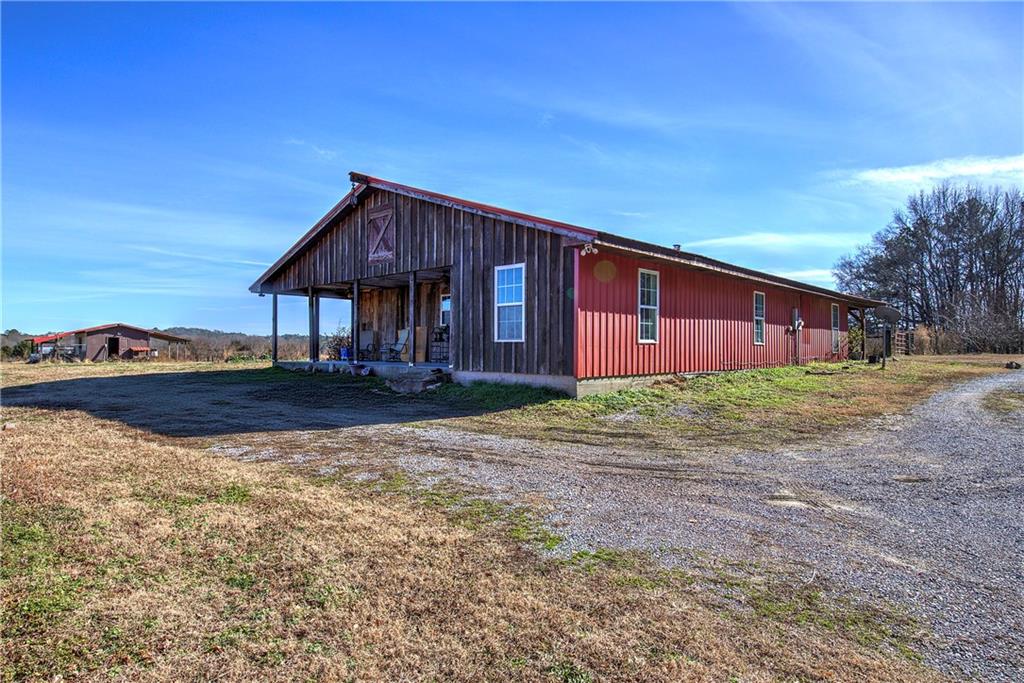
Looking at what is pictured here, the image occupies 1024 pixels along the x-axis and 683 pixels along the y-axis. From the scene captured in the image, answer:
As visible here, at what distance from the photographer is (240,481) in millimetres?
4910

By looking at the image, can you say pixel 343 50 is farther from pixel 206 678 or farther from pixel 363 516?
pixel 206 678

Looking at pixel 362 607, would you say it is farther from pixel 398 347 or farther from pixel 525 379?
pixel 398 347

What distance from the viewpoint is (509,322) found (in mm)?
12156

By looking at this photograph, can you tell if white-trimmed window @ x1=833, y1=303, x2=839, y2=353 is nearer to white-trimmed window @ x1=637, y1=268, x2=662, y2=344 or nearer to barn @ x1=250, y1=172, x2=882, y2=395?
barn @ x1=250, y1=172, x2=882, y2=395

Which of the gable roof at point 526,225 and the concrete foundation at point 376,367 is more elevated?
the gable roof at point 526,225

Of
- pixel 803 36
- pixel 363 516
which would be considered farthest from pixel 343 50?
pixel 363 516

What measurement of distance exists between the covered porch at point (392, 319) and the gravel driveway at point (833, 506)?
7689mm

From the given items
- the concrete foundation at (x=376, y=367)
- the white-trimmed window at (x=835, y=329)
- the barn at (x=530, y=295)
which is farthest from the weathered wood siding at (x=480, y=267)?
the white-trimmed window at (x=835, y=329)

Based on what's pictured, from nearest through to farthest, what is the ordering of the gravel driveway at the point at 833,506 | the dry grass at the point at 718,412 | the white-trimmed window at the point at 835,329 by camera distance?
the gravel driveway at the point at 833,506, the dry grass at the point at 718,412, the white-trimmed window at the point at 835,329

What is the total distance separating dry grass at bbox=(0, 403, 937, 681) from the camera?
91.3 inches

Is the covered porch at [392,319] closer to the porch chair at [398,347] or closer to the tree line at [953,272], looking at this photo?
the porch chair at [398,347]

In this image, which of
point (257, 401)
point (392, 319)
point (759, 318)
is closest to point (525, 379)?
point (257, 401)

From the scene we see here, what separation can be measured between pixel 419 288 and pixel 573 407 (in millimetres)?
8691

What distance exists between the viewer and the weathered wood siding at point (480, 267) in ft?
36.7
